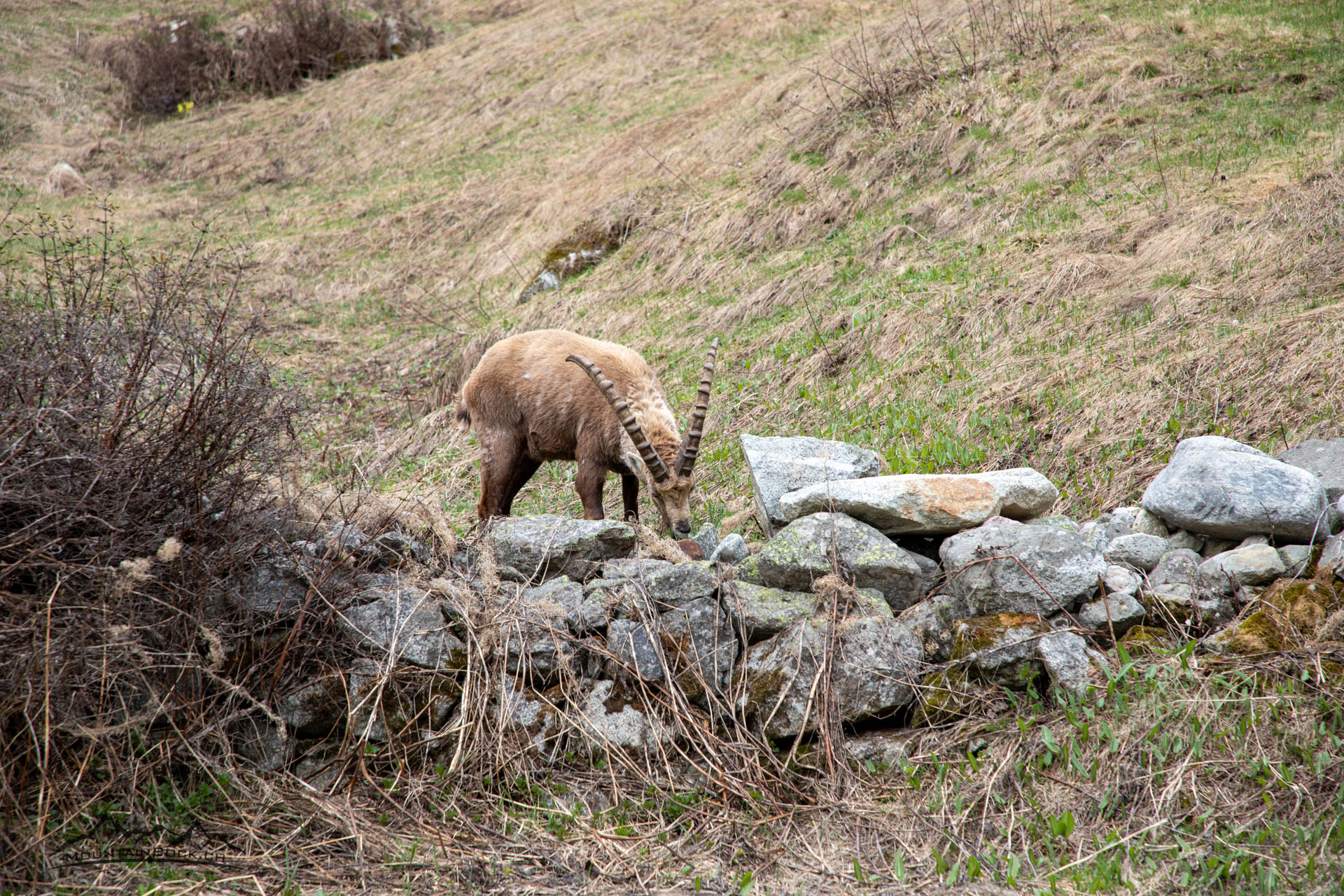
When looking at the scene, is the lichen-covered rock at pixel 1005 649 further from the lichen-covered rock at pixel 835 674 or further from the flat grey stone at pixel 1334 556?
the flat grey stone at pixel 1334 556

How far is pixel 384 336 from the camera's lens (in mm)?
14734

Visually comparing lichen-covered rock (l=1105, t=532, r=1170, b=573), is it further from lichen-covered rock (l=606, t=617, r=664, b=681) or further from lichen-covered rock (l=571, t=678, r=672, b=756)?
lichen-covered rock (l=571, t=678, r=672, b=756)

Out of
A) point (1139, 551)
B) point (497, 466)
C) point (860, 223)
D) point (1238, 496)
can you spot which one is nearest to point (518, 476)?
point (497, 466)

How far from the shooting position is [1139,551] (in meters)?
4.73

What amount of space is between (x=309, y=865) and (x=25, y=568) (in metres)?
1.63

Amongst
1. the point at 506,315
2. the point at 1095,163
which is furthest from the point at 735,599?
the point at 506,315

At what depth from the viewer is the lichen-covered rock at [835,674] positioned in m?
4.13

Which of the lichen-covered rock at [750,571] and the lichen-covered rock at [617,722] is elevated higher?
the lichen-covered rock at [750,571]

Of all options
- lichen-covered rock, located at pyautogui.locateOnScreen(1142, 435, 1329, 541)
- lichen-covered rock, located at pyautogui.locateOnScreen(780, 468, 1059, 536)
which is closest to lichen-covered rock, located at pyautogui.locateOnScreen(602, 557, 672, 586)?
lichen-covered rock, located at pyautogui.locateOnScreen(780, 468, 1059, 536)

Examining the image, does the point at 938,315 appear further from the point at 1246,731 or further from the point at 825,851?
the point at 825,851

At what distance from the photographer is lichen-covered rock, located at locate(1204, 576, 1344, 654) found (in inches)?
153

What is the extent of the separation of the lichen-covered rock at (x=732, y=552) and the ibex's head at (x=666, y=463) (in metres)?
1.16

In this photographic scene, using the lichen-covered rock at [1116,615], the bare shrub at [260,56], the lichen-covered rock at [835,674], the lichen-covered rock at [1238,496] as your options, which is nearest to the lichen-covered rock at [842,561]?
the lichen-covered rock at [835,674]

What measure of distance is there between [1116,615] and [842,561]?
1288 millimetres
